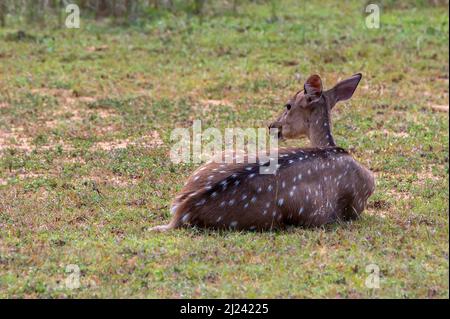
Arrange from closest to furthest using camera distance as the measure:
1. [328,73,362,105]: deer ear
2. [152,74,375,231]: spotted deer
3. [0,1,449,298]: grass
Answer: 1. [0,1,449,298]: grass
2. [152,74,375,231]: spotted deer
3. [328,73,362,105]: deer ear

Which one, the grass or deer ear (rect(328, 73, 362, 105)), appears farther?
deer ear (rect(328, 73, 362, 105))

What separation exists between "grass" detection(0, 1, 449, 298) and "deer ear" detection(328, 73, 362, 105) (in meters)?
0.95

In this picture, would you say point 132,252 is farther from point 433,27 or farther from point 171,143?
point 433,27

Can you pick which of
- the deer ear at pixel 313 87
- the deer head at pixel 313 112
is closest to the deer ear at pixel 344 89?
the deer head at pixel 313 112

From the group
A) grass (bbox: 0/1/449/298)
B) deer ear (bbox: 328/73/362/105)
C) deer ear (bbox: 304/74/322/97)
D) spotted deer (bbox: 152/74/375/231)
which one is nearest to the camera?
A: grass (bbox: 0/1/449/298)

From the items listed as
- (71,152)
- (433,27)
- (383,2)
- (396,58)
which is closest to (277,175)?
(71,152)

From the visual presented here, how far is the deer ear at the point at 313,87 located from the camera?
8562 mm

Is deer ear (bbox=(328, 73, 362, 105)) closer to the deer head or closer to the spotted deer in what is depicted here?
the deer head

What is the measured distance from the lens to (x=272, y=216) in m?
7.43

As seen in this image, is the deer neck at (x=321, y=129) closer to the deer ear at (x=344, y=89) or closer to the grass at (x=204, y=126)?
the deer ear at (x=344, y=89)

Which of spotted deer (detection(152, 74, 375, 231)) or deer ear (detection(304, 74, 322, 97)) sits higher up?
deer ear (detection(304, 74, 322, 97))

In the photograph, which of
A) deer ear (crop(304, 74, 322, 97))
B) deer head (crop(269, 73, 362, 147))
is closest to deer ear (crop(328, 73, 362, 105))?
deer head (crop(269, 73, 362, 147))

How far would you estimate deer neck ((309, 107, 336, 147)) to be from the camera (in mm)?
8617

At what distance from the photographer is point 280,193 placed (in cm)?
742
